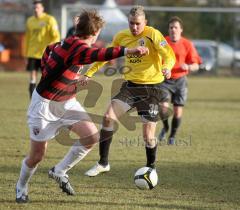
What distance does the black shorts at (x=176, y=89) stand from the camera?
1026 cm

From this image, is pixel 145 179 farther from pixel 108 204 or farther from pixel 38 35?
pixel 38 35

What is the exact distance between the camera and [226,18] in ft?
92.5

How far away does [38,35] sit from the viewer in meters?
14.6

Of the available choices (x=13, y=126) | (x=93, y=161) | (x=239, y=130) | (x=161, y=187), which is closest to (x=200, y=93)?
(x=239, y=130)

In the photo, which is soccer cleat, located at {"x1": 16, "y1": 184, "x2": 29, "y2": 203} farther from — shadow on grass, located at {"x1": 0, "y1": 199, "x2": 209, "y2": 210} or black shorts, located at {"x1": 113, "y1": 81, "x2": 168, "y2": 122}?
black shorts, located at {"x1": 113, "y1": 81, "x2": 168, "y2": 122}

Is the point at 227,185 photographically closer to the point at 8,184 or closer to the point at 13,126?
the point at 8,184

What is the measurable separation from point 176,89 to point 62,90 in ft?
14.6

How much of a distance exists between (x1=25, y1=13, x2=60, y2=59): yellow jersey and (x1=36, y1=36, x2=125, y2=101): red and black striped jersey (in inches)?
324

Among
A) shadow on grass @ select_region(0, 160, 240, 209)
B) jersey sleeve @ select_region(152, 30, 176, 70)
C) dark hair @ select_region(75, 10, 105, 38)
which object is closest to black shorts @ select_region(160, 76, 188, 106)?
shadow on grass @ select_region(0, 160, 240, 209)

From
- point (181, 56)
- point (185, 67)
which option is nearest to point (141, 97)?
point (185, 67)

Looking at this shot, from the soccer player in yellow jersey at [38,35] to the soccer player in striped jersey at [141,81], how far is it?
6.76 meters

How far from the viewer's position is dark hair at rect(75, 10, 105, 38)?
19.0 ft

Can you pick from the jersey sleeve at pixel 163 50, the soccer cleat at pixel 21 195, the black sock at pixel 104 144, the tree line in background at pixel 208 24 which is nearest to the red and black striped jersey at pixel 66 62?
the soccer cleat at pixel 21 195

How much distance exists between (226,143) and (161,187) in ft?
11.3
